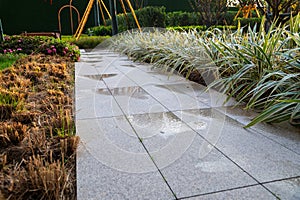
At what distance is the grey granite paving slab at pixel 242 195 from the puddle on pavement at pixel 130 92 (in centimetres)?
145

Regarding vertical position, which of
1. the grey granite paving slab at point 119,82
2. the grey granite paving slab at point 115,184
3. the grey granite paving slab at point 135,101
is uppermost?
the grey granite paving slab at point 115,184

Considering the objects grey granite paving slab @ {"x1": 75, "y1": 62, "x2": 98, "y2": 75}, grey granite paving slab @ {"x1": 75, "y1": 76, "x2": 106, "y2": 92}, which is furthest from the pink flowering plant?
grey granite paving slab @ {"x1": 75, "y1": 76, "x2": 106, "y2": 92}

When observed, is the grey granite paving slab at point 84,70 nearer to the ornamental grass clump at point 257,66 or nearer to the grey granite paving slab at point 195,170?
the ornamental grass clump at point 257,66

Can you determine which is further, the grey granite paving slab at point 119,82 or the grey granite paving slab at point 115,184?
the grey granite paving slab at point 119,82

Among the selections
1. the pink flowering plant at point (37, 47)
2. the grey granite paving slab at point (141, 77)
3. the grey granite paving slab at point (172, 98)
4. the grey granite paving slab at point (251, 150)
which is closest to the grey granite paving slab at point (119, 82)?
the grey granite paving slab at point (141, 77)

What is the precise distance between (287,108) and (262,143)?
0.38 m

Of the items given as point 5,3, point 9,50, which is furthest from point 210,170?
point 5,3

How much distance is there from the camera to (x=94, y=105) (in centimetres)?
214

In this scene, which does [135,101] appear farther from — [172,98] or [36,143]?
[36,143]

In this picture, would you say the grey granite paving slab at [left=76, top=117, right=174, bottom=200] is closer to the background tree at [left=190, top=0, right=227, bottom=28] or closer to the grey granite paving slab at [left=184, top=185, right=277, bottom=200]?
the grey granite paving slab at [left=184, top=185, right=277, bottom=200]

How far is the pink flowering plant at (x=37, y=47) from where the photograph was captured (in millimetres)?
4469

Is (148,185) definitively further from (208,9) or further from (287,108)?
(208,9)

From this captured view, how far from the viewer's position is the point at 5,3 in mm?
10891

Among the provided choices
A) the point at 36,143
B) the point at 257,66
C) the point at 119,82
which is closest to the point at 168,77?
the point at 119,82
